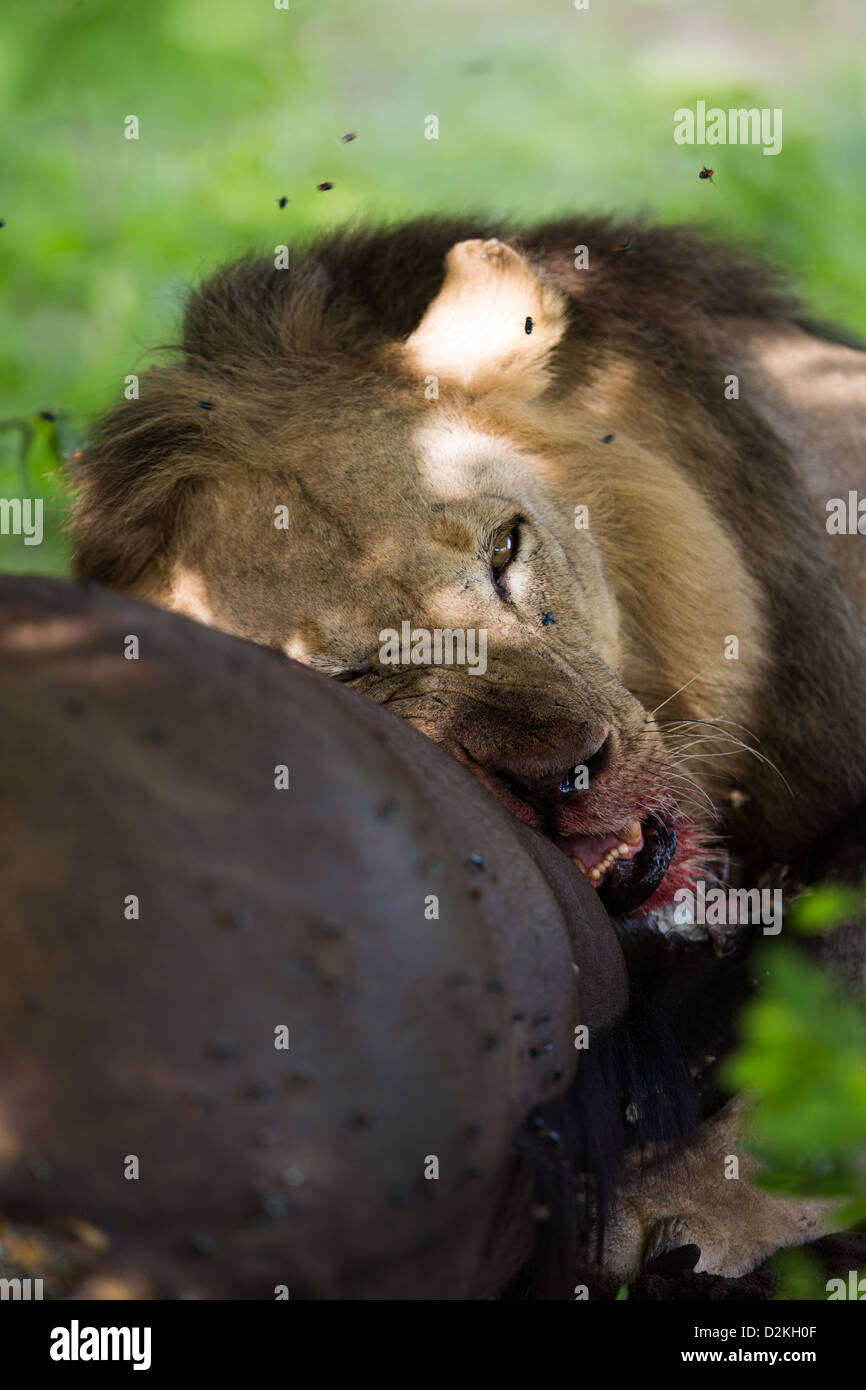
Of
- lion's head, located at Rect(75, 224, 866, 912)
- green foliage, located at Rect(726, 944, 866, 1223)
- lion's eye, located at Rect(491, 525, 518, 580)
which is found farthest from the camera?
lion's eye, located at Rect(491, 525, 518, 580)

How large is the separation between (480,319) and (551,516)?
2.13 ft

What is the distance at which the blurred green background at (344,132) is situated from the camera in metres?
6.80

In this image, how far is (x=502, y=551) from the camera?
12.0 ft

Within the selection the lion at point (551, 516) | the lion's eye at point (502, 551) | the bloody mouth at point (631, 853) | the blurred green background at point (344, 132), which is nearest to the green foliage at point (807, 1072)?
the lion at point (551, 516)

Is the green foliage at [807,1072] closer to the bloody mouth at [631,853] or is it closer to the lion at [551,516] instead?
the lion at [551,516]

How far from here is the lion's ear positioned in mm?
4008

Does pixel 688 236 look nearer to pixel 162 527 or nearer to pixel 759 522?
pixel 759 522

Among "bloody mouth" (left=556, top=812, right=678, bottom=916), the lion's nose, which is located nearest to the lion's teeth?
"bloody mouth" (left=556, top=812, right=678, bottom=916)

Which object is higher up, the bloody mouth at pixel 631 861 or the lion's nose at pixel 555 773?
the lion's nose at pixel 555 773

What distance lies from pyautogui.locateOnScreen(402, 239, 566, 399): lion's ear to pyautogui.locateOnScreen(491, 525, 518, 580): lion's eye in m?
0.62

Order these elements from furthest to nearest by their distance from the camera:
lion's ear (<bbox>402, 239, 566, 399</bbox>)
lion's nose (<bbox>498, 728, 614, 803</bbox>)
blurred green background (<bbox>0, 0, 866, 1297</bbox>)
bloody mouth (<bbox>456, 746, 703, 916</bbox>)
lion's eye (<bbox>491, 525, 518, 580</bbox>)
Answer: blurred green background (<bbox>0, 0, 866, 1297</bbox>) → lion's ear (<bbox>402, 239, 566, 399</bbox>) → lion's eye (<bbox>491, 525, 518, 580</bbox>) → bloody mouth (<bbox>456, 746, 703, 916</bbox>) → lion's nose (<bbox>498, 728, 614, 803</bbox>)

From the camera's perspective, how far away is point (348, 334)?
4055mm

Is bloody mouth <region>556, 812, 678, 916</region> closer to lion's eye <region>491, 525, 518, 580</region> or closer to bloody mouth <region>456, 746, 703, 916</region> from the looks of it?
bloody mouth <region>456, 746, 703, 916</region>

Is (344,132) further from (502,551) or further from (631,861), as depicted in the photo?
(631,861)
